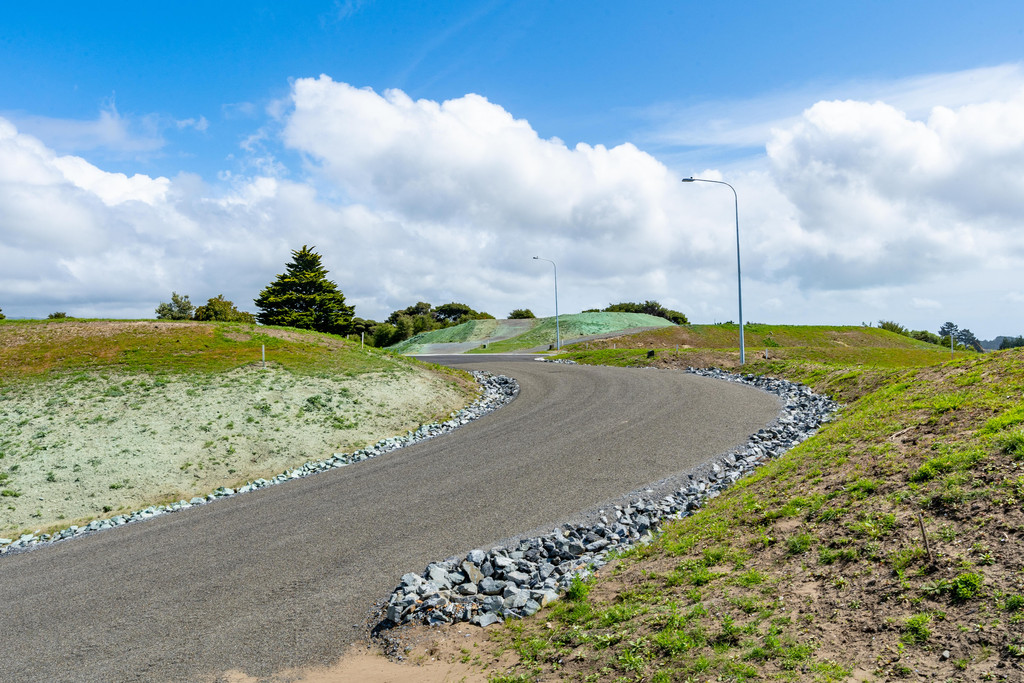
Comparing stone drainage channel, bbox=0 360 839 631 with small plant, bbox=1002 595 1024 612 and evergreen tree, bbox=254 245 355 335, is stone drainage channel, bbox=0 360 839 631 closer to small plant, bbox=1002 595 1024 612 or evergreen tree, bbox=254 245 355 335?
small plant, bbox=1002 595 1024 612

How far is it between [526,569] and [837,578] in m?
3.98

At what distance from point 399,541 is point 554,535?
2785mm

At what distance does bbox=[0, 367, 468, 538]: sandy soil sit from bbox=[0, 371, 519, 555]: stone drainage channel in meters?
0.58

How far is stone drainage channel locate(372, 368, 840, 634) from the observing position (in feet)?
24.4

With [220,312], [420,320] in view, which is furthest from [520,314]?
[220,312]

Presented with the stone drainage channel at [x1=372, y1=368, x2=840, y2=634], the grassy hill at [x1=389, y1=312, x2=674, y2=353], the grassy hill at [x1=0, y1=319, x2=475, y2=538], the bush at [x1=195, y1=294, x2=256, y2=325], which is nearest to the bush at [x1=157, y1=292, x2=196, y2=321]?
the bush at [x1=195, y1=294, x2=256, y2=325]

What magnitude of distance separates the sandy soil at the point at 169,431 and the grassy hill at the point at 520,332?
42956 millimetres

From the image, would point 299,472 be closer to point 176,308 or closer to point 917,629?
point 917,629

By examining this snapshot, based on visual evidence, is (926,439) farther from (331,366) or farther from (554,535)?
(331,366)

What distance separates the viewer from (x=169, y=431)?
1866 centimetres

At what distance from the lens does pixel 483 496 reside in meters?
12.1

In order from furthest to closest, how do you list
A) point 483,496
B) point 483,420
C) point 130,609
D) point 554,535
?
point 483,420 < point 483,496 < point 554,535 < point 130,609

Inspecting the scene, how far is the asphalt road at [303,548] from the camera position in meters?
7.34

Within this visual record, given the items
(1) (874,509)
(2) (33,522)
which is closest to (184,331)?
(2) (33,522)
